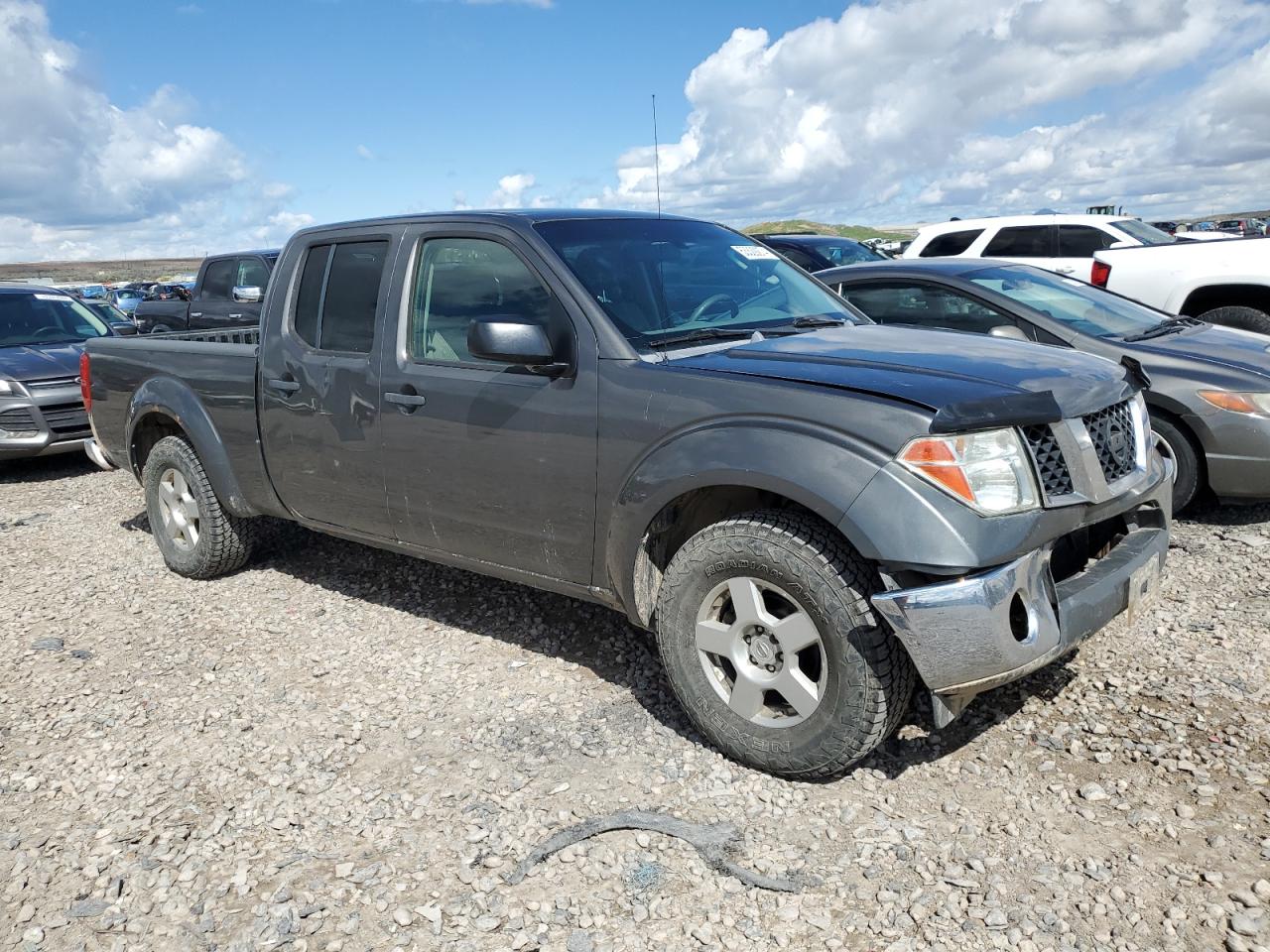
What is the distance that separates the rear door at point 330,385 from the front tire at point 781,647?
66.2 inches

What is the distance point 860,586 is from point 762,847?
82cm

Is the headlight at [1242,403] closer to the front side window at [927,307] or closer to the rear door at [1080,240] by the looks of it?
the front side window at [927,307]

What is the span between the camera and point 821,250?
14.0 meters

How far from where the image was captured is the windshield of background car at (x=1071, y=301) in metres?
6.04

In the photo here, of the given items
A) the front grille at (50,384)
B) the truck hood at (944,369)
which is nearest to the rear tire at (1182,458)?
the truck hood at (944,369)

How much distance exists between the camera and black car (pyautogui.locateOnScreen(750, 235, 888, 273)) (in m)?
13.6

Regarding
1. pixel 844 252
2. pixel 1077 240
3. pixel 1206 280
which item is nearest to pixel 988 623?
pixel 1206 280

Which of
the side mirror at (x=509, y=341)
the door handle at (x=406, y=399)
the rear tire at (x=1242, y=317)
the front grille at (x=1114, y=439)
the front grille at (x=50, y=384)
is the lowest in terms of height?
the rear tire at (x=1242, y=317)

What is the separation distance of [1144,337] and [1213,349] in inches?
14.6

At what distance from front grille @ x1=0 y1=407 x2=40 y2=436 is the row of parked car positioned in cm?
389

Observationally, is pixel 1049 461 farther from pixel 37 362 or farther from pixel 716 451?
pixel 37 362

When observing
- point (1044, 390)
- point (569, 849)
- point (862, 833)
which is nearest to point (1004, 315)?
point (1044, 390)

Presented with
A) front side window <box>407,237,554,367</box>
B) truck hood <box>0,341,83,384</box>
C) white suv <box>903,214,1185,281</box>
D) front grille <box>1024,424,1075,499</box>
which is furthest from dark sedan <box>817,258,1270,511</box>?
truck hood <box>0,341,83,384</box>

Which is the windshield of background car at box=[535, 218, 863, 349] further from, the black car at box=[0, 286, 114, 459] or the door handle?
the black car at box=[0, 286, 114, 459]
